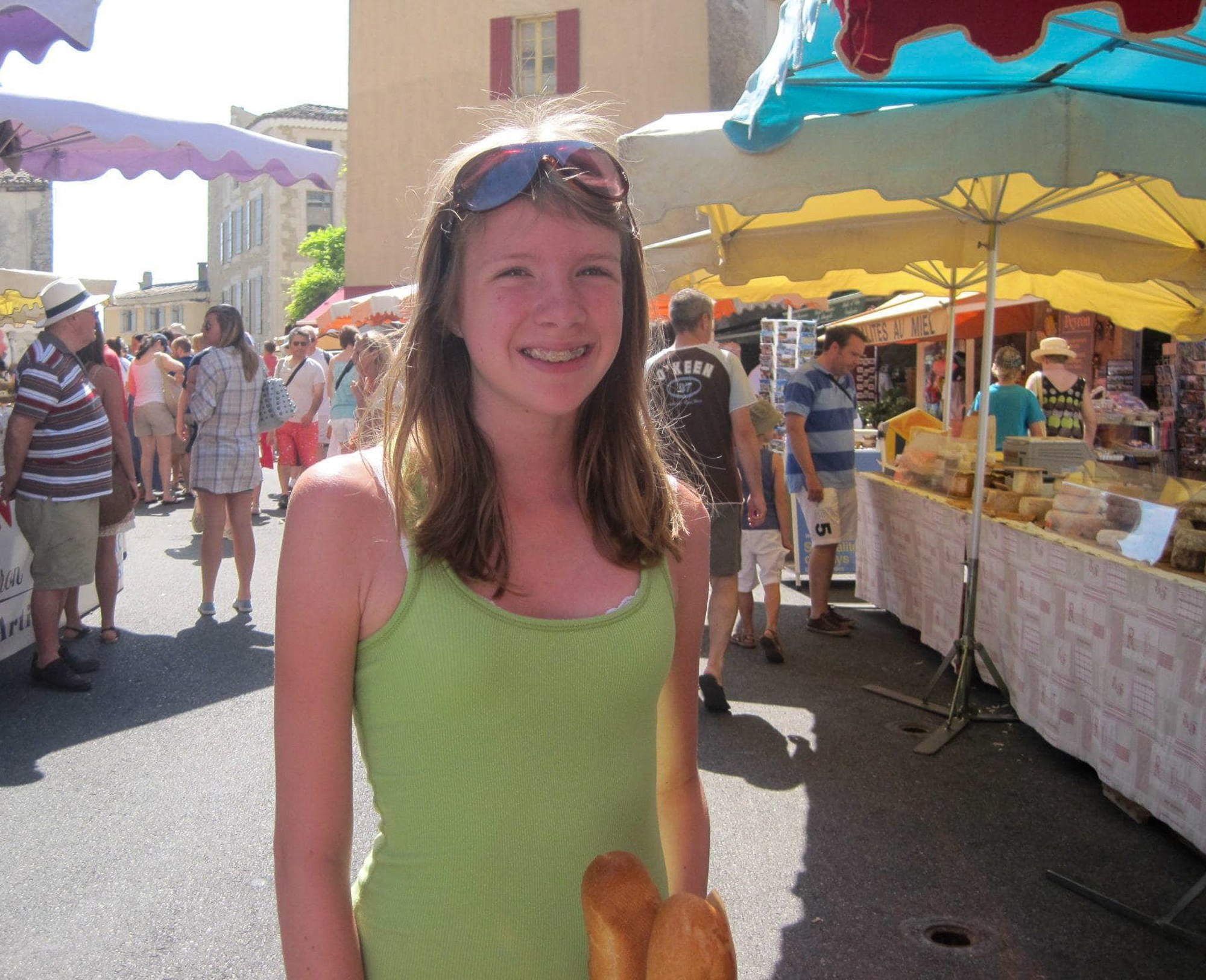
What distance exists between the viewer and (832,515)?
279 inches

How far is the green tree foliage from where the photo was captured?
40.0 metres

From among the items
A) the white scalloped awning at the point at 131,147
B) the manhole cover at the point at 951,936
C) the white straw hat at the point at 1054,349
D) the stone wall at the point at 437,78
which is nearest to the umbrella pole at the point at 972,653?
the manhole cover at the point at 951,936

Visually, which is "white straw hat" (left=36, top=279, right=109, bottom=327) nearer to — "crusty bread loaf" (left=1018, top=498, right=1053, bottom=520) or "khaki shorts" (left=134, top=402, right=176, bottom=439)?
"crusty bread loaf" (left=1018, top=498, right=1053, bottom=520)

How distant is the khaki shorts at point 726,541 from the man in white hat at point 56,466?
10.7ft

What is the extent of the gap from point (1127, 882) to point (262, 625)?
5.25 metres

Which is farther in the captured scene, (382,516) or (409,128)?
(409,128)

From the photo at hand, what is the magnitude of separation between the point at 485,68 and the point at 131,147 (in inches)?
628

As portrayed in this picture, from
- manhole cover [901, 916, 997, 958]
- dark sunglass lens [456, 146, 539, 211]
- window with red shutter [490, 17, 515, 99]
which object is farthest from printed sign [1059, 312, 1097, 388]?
window with red shutter [490, 17, 515, 99]

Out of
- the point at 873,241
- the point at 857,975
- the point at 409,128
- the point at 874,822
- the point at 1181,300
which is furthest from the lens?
the point at 409,128

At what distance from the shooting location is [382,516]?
1294mm

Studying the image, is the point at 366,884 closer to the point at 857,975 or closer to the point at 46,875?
the point at 857,975

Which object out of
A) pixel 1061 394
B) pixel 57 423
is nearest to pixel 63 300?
pixel 57 423

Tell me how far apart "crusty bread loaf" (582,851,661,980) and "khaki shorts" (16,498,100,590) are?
17.1ft

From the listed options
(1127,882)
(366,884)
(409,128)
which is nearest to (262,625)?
(1127,882)
